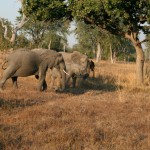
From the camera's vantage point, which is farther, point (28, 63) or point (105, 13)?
point (105, 13)

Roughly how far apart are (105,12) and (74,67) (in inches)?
125

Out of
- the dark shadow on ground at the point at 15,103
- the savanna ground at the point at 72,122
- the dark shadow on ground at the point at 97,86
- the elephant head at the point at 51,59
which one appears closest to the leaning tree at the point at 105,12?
the dark shadow on ground at the point at 97,86

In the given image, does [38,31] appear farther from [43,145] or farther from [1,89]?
[43,145]

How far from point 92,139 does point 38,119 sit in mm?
1876

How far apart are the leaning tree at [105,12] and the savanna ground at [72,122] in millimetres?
4571

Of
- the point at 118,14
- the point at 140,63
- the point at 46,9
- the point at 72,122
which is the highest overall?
the point at 46,9

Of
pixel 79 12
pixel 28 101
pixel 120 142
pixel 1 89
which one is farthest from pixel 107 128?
pixel 79 12

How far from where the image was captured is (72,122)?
8.79 metres

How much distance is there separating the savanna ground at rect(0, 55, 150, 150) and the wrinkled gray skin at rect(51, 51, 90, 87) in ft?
10.5

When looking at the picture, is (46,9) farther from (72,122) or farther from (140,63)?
(72,122)

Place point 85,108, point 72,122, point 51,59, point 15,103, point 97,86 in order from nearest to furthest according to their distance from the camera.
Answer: point 72,122 < point 15,103 < point 85,108 < point 51,59 < point 97,86

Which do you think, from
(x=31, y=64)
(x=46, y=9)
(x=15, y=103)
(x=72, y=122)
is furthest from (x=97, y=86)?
(x=72, y=122)

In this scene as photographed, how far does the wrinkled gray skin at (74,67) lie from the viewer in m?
16.9

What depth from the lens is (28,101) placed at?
36.5 feet
